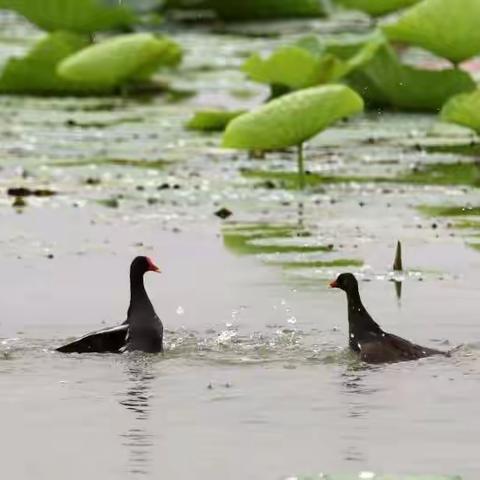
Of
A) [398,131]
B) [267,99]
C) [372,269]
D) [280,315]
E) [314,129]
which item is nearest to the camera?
[280,315]

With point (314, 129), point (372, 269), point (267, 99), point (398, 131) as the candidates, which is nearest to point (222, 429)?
point (372, 269)

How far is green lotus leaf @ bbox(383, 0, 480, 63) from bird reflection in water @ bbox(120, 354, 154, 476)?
6.05 m

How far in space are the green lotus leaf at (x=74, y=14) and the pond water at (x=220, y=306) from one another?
7.89ft

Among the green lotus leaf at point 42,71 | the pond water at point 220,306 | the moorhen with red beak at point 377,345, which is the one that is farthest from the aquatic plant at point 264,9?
the moorhen with red beak at point 377,345

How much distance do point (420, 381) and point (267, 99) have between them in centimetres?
789

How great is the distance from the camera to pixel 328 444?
6.01 m

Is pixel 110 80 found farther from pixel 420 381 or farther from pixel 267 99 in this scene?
pixel 420 381

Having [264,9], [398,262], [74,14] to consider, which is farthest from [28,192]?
[264,9]

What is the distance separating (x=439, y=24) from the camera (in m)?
13.2

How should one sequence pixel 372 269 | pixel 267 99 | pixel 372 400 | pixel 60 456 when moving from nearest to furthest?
pixel 60 456, pixel 372 400, pixel 372 269, pixel 267 99

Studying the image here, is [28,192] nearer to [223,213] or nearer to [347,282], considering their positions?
[223,213]

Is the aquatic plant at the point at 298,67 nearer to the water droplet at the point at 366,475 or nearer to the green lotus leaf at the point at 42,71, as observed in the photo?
the green lotus leaf at the point at 42,71

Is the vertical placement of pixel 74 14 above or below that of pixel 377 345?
above

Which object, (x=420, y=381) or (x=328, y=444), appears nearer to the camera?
(x=328, y=444)
